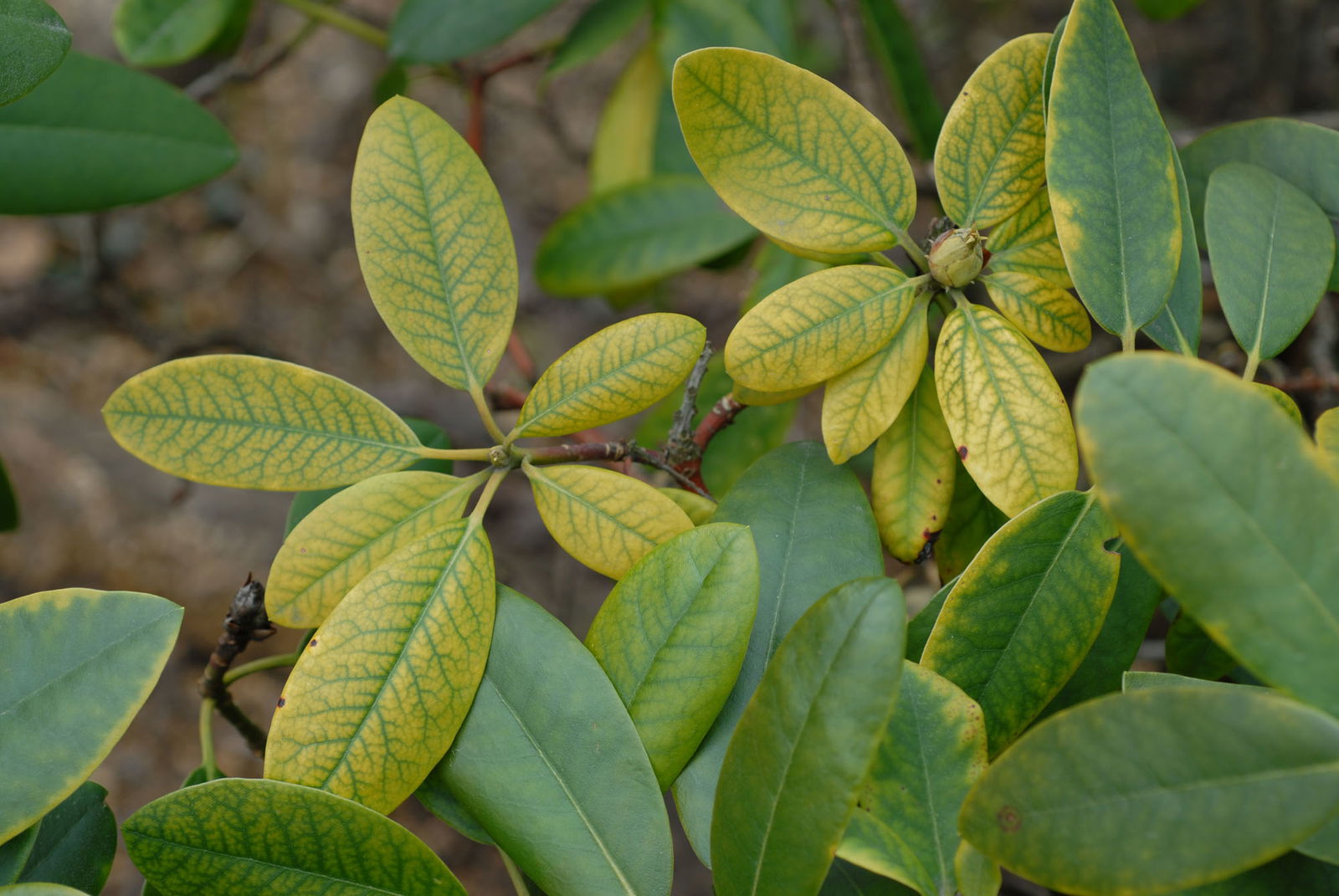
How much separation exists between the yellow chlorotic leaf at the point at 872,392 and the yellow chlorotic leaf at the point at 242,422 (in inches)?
14.4

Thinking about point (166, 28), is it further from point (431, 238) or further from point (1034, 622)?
point (1034, 622)

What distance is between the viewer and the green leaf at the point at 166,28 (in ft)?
3.93

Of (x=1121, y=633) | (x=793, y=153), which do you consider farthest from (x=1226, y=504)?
(x=793, y=153)

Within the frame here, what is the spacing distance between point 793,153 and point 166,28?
1.01 meters

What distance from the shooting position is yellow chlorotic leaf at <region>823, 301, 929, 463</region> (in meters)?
0.69

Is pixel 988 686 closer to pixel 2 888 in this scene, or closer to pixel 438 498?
pixel 438 498

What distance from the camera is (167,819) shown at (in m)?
0.61

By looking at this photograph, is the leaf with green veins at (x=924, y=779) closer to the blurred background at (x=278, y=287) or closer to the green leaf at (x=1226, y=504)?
the green leaf at (x=1226, y=504)

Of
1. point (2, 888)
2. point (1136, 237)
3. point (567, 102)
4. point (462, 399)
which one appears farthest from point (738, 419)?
point (567, 102)

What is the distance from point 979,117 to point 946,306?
15cm

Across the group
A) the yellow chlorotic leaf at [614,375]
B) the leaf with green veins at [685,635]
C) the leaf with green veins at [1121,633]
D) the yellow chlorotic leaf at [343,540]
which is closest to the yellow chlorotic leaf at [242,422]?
the yellow chlorotic leaf at [343,540]

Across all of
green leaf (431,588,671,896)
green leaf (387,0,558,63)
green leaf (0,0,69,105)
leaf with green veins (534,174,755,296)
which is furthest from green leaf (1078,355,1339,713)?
green leaf (387,0,558,63)

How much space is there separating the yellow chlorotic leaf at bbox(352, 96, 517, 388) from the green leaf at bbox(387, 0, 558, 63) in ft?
2.16

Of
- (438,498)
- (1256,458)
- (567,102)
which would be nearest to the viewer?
(1256,458)
